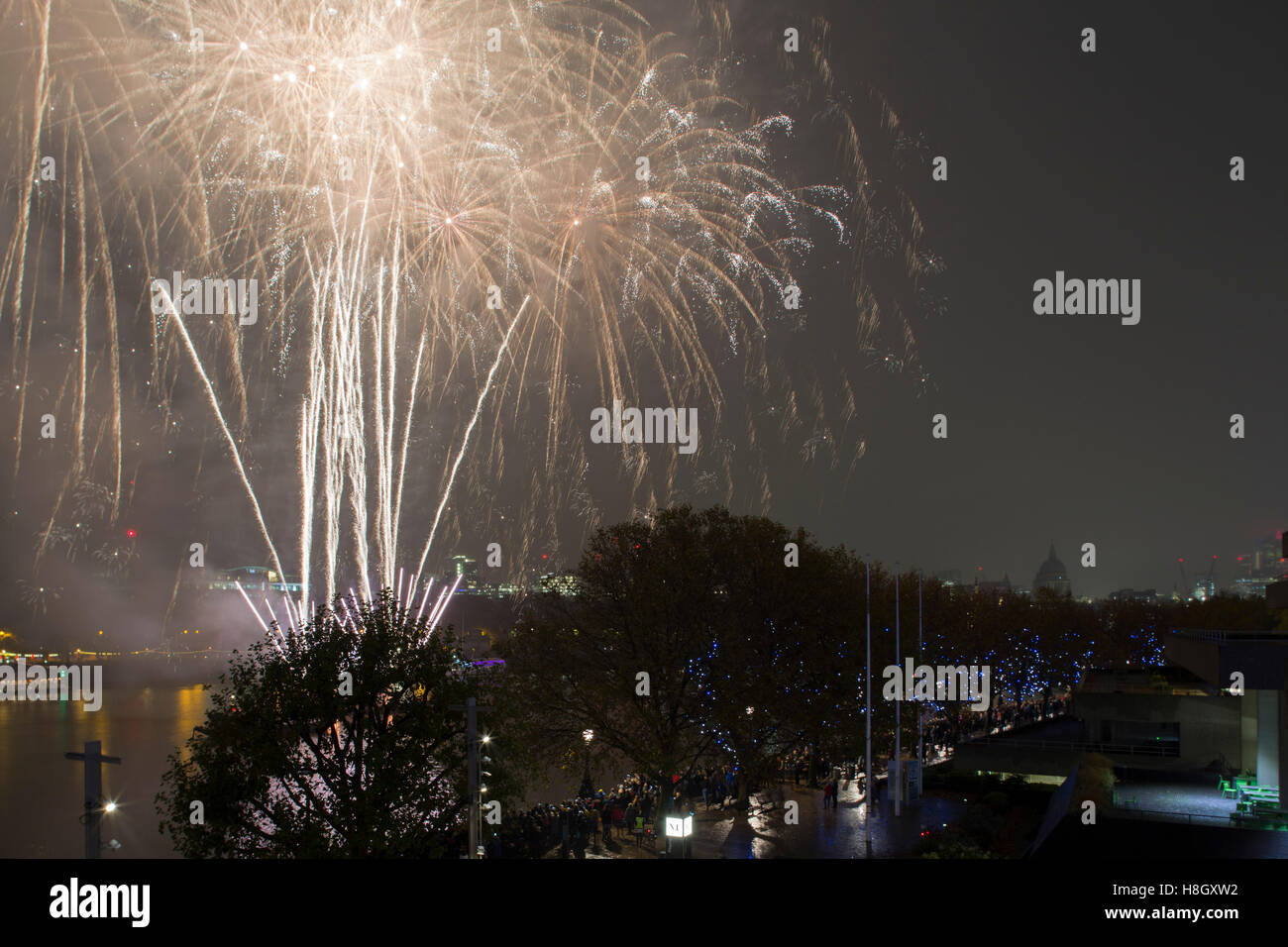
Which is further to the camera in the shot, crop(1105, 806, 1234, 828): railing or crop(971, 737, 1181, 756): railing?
crop(971, 737, 1181, 756): railing

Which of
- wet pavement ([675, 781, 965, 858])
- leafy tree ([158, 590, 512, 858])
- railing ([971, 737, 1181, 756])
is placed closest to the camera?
leafy tree ([158, 590, 512, 858])

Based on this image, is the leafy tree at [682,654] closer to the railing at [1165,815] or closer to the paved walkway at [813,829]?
the paved walkway at [813,829]

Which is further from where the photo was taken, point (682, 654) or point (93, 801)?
point (682, 654)

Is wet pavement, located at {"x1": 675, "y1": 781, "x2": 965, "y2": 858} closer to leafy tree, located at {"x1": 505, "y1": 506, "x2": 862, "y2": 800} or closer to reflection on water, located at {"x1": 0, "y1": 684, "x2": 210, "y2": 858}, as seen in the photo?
leafy tree, located at {"x1": 505, "y1": 506, "x2": 862, "y2": 800}

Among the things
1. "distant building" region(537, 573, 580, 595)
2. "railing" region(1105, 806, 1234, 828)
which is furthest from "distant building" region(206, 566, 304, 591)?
"railing" region(1105, 806, 1234, 828)

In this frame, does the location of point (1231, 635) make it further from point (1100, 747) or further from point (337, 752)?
point (337, 752)

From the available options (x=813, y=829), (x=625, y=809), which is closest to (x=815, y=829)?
(x=813, y=829)

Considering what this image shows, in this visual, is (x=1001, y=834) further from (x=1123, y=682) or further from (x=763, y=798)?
(x=1123, y=682)
